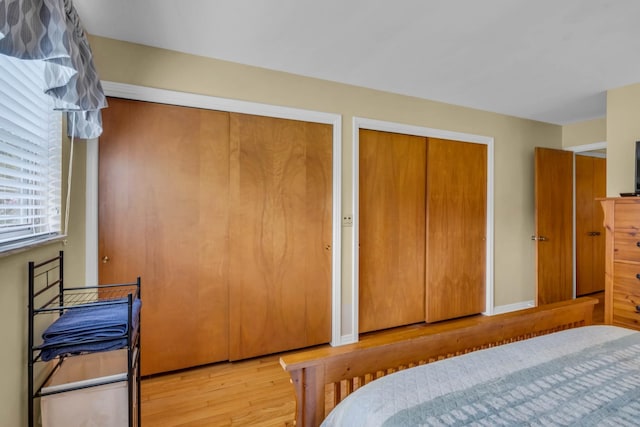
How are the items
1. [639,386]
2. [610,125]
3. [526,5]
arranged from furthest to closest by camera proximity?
[610,125]
[526,5]
[639,386]

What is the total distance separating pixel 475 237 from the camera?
3459 millimetres

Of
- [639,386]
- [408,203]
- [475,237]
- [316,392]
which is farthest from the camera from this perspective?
[475,237]

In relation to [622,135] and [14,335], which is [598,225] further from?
[14,335]

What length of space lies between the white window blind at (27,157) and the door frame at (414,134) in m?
2.04

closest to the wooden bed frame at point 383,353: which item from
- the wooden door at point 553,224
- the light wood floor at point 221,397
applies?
the light wood floor at point 221,397

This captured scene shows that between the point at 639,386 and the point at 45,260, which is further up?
the point at 45,260

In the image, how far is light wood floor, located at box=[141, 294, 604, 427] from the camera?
180cm

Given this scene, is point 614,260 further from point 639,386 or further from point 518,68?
point 639,386

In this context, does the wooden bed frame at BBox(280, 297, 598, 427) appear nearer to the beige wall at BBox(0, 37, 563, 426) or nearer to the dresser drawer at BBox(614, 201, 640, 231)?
the beige wall at BBox(0, 37, 563, 426)

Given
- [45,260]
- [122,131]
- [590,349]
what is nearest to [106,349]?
[45,260]

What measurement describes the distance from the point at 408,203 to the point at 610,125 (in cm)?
196

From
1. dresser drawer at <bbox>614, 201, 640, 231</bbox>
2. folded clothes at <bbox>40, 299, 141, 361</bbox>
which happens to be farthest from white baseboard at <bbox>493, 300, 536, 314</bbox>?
folded clothes at <bbox>40, 299, 141, 361</bbox>

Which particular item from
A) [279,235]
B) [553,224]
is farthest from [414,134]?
[553,224]

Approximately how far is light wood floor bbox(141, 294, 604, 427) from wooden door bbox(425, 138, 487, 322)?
1800 millimetres
